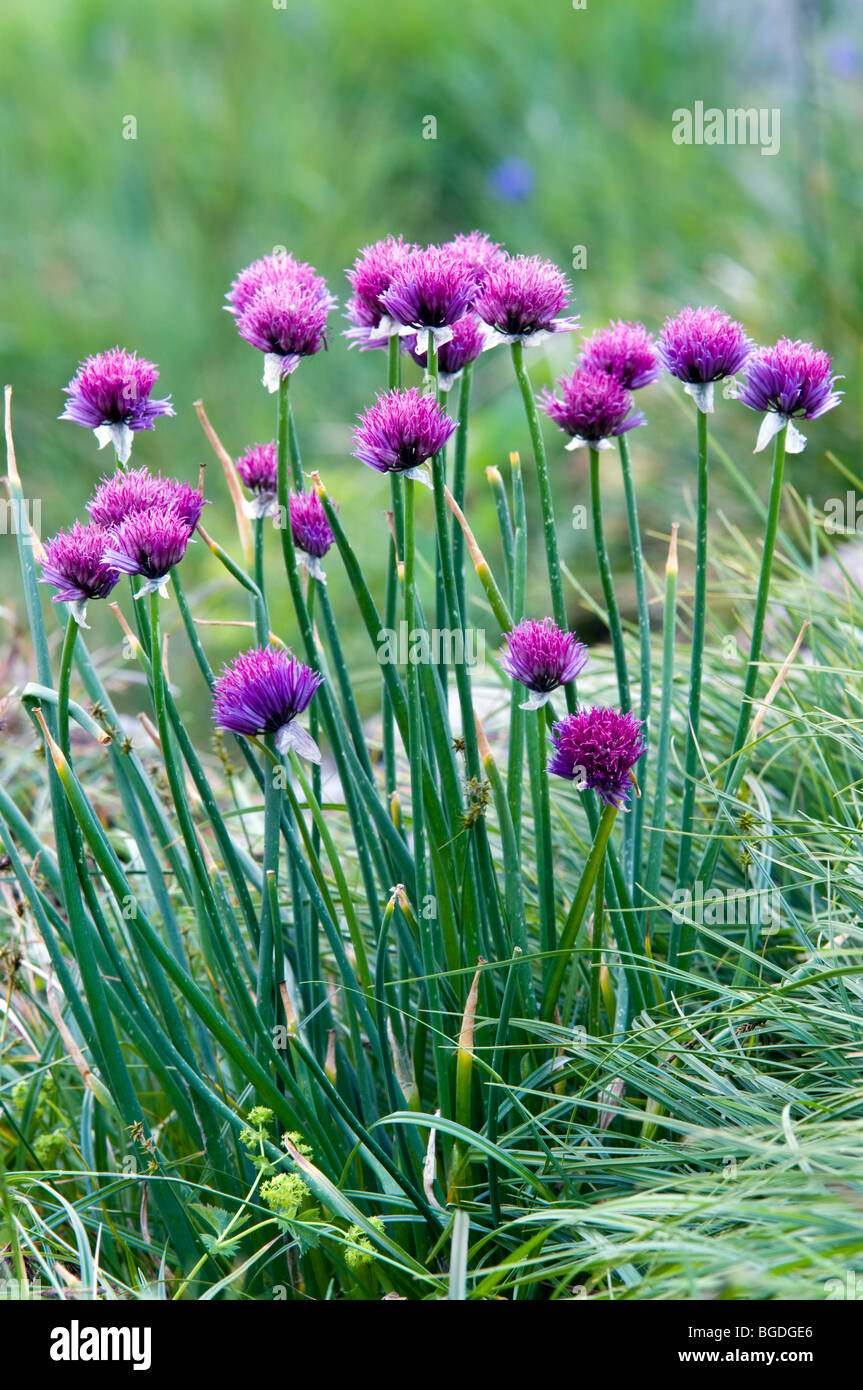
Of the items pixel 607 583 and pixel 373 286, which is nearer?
pixel 373 286

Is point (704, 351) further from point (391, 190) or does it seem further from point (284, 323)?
point (391, 190)

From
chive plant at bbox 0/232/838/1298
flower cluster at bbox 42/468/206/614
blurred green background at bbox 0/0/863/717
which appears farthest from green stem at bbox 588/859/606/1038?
blurred green background at bbox 0/0/863/717

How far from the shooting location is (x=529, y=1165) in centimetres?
167

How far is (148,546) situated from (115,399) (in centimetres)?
28

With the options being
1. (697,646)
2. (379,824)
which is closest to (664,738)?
(697,646)

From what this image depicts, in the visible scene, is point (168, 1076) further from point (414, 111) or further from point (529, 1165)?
point (414, 111)

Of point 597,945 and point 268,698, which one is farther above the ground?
point 268,698

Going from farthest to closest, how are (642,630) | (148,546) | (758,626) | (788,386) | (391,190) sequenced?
1. (391,190)
2. (642,630)
3. (758,626)
4. (788,386)
5. (148,546)

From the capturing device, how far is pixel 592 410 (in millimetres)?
1691

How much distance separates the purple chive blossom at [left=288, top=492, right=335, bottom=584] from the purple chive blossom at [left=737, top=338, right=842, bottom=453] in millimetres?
606

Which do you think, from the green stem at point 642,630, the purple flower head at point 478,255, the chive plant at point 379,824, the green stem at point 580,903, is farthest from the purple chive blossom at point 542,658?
the purple flower head at point 478,255

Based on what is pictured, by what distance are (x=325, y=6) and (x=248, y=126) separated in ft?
4.85

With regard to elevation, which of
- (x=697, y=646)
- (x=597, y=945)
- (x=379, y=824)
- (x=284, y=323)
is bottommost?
(x=597, y=945)

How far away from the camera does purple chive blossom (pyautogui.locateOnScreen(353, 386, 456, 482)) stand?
1.43 m
